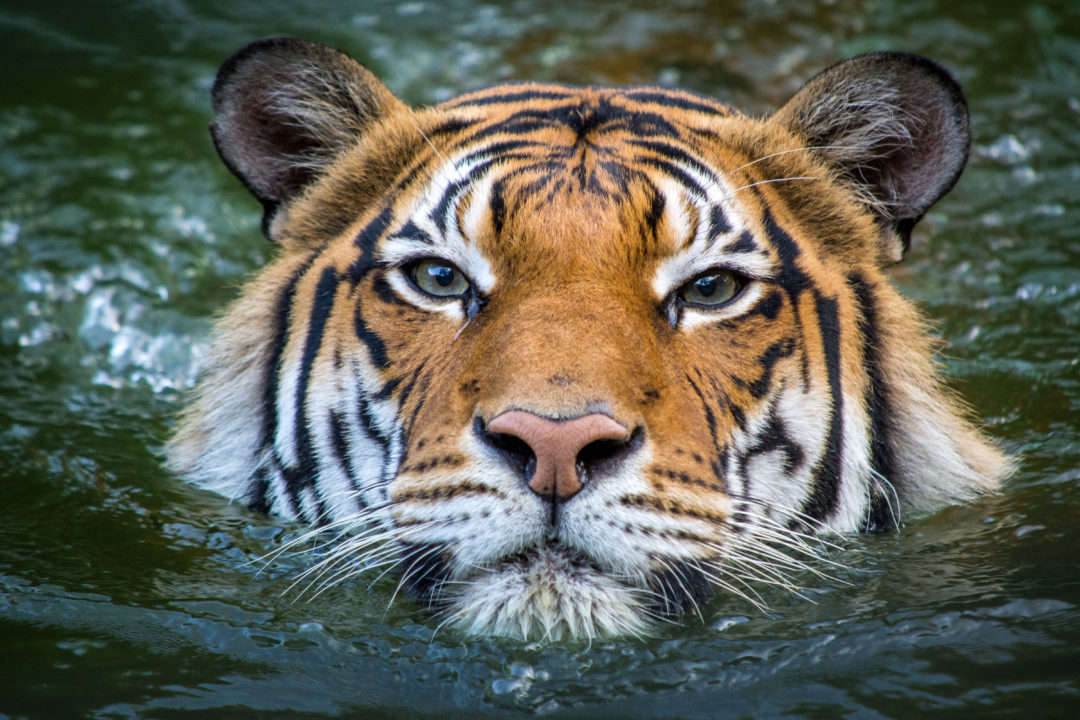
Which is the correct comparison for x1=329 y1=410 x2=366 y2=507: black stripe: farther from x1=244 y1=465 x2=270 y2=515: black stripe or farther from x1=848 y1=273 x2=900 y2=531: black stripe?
x1=848 y1=273 x2=900 y2=531: black stripe

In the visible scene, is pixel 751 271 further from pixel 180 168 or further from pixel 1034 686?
pixel 180 168

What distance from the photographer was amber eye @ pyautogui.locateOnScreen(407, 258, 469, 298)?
9.44ft

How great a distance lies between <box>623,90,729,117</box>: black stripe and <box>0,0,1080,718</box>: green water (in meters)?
1.34

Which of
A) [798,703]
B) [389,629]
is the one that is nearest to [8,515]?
[389,629]

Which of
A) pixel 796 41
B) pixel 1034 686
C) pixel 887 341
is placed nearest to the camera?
pixel 1034 686

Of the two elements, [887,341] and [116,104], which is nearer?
[887,341]

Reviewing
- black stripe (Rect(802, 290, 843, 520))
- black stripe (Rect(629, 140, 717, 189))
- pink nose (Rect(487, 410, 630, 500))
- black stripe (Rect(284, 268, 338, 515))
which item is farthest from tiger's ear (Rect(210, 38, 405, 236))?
pink nose (Rect(487, 410, 630, 500))

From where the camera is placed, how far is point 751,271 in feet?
9.52

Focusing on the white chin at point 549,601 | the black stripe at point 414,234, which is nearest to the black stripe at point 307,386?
the black stripe at point 414,234

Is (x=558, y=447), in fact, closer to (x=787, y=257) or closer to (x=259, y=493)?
(x=787, y=257)

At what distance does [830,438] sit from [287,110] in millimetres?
1812

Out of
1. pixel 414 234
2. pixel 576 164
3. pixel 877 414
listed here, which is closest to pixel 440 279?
pixel 414 234

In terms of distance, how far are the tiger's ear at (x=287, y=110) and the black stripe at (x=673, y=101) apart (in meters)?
0.72

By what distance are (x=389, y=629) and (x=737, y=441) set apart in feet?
3.02
